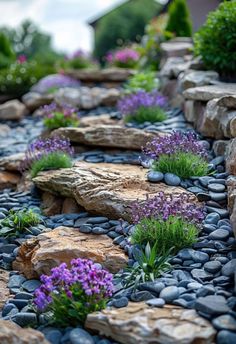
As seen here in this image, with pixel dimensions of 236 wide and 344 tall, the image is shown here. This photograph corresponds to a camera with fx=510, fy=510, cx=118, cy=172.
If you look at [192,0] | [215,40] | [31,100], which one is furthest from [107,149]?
[192,0]

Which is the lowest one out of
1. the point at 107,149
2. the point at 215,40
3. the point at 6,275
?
the point at 6,275

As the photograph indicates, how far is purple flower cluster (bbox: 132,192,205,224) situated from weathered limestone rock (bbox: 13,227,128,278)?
331mm

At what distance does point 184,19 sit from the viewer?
1210 centimetres

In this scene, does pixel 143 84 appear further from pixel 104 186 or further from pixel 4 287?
pixel 4 287

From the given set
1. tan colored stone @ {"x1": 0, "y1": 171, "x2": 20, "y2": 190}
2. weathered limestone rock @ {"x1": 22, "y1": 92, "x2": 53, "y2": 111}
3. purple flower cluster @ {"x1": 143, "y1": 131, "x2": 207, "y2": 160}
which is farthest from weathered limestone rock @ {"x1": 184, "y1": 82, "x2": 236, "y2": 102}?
weathered limestone rock @ {"x1": 22, "y1": 92, "x2": 53, "y2": 111}

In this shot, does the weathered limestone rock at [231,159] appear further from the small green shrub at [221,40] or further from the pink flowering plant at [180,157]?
the small green shrub at [221,40]

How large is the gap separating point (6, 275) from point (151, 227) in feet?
4.35

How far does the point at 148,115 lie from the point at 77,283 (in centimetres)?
405

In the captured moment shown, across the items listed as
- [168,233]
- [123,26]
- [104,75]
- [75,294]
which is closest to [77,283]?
[75,294]

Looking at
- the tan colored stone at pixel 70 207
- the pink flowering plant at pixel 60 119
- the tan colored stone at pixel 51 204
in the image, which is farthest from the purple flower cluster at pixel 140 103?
the tan colored stone at pixel 70 207

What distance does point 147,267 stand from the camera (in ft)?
11.8

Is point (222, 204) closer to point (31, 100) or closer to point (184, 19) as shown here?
point (31, 100)

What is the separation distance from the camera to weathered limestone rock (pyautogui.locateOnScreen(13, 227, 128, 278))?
384 centimetres

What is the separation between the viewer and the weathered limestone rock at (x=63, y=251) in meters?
3.84
